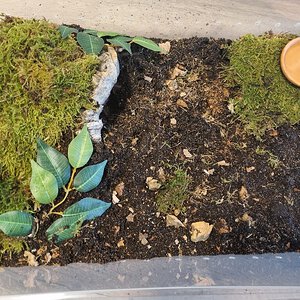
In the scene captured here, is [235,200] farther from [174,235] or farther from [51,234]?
[51,234]

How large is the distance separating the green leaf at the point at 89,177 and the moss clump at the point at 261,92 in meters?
0.54

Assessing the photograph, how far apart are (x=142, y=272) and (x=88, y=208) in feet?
0.76

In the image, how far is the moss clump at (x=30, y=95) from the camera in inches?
52.8

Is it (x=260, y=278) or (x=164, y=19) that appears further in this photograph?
(x=164, y=19)

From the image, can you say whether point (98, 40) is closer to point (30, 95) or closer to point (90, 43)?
point (90, 43)

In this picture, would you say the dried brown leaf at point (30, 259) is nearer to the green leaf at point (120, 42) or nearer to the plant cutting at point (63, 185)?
the plant cutting at point (63, 185)

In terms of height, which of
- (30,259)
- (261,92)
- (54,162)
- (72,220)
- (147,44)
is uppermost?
(147,44)

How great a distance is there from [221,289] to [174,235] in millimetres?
222

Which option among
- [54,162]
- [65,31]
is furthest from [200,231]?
[65,31]

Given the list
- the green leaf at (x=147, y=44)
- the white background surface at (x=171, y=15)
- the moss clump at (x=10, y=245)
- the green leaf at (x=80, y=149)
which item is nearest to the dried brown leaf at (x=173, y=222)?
the green leaf at (x=80, y=149)

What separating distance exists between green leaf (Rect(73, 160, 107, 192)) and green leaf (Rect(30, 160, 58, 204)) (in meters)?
0.07

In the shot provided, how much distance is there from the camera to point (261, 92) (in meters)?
1.65

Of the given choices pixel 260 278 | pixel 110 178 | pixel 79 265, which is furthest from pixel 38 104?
pixel 260 278

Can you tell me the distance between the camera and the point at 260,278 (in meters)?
1.39
